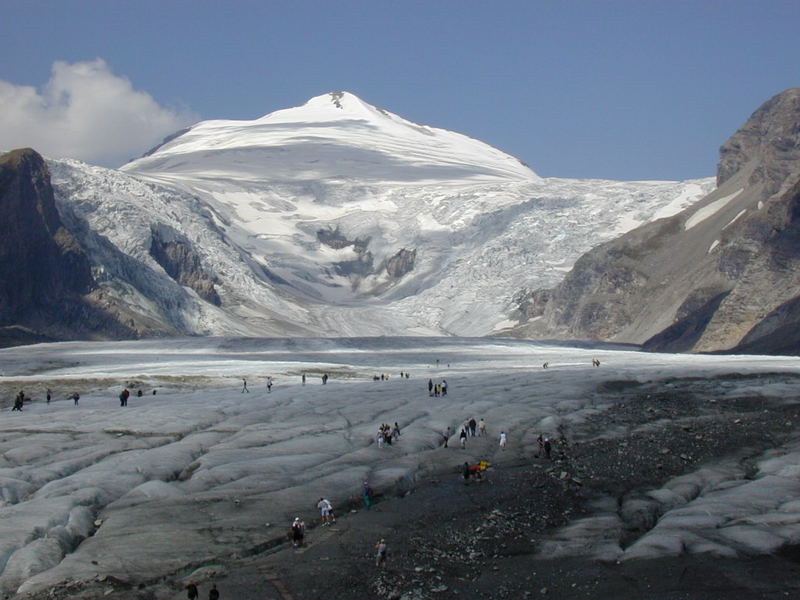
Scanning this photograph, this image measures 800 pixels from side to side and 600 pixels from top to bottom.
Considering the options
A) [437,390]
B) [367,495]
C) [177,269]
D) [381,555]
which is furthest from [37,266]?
[381,555]

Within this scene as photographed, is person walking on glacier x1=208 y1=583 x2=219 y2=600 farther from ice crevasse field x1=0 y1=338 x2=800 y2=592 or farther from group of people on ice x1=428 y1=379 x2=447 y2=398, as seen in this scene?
group of people on ice x1=428 y1=379 x2=447 y2=398

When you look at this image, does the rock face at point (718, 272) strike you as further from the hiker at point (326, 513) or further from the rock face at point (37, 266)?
the rock face at point (37, 266)

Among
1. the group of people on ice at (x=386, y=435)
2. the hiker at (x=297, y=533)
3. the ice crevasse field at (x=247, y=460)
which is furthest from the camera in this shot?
the group of people on ice at (x=386, y=435)

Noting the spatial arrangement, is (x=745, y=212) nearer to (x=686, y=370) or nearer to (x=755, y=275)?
(x=755, y=275)

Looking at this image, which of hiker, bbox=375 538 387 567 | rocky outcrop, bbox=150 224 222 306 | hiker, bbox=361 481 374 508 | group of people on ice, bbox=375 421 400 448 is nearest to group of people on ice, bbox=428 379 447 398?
group of people on ice, bbox=375 421 400 448

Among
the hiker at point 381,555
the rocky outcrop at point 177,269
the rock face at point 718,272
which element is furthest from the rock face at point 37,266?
the hiker at point 381,555

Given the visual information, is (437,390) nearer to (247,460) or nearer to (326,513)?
(247,460)

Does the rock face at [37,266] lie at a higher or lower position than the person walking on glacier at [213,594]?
higher
